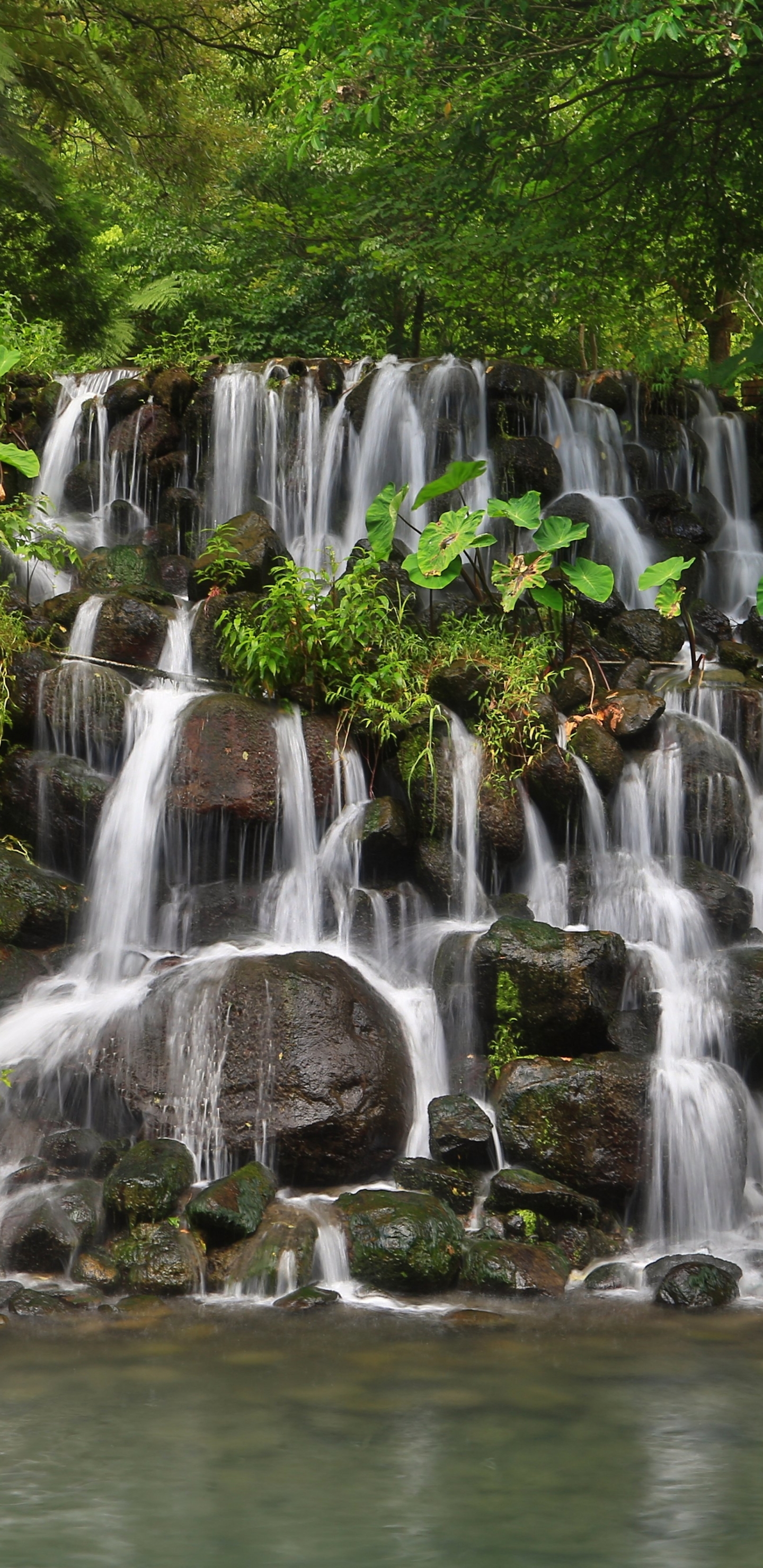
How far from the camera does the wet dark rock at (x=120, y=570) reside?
452 inches

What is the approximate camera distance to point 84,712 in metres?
9.80

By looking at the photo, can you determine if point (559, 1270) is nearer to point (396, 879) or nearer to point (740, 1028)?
point (740, 1028)

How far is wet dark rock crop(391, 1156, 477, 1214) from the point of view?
7.17 meters

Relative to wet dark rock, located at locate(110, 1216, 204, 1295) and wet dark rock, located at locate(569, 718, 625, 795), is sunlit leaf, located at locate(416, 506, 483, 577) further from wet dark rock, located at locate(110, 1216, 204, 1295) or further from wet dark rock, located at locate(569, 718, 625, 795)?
wet dark rock, located at locate(110, 1216, 204, 1295)

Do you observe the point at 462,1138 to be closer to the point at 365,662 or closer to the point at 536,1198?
the point at 536,1198

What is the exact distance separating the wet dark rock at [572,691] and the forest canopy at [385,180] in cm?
441

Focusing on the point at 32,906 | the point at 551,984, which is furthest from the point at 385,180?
the point at 551,984

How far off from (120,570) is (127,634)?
1.49m

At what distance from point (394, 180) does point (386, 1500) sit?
13.6 metres

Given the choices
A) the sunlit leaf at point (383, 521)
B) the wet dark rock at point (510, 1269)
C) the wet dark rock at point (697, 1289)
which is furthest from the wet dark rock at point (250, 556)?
the wet dark rock at point (697, 1289)

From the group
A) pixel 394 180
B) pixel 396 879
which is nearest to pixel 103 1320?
pixel 396 879

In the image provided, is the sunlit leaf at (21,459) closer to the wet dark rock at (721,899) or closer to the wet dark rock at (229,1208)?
the wet dark rock at (721,899)

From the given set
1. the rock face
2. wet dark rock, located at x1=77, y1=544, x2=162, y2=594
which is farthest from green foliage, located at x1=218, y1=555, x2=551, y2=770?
the rock face

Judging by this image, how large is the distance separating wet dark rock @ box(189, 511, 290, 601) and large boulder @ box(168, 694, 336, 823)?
162 centimetres
